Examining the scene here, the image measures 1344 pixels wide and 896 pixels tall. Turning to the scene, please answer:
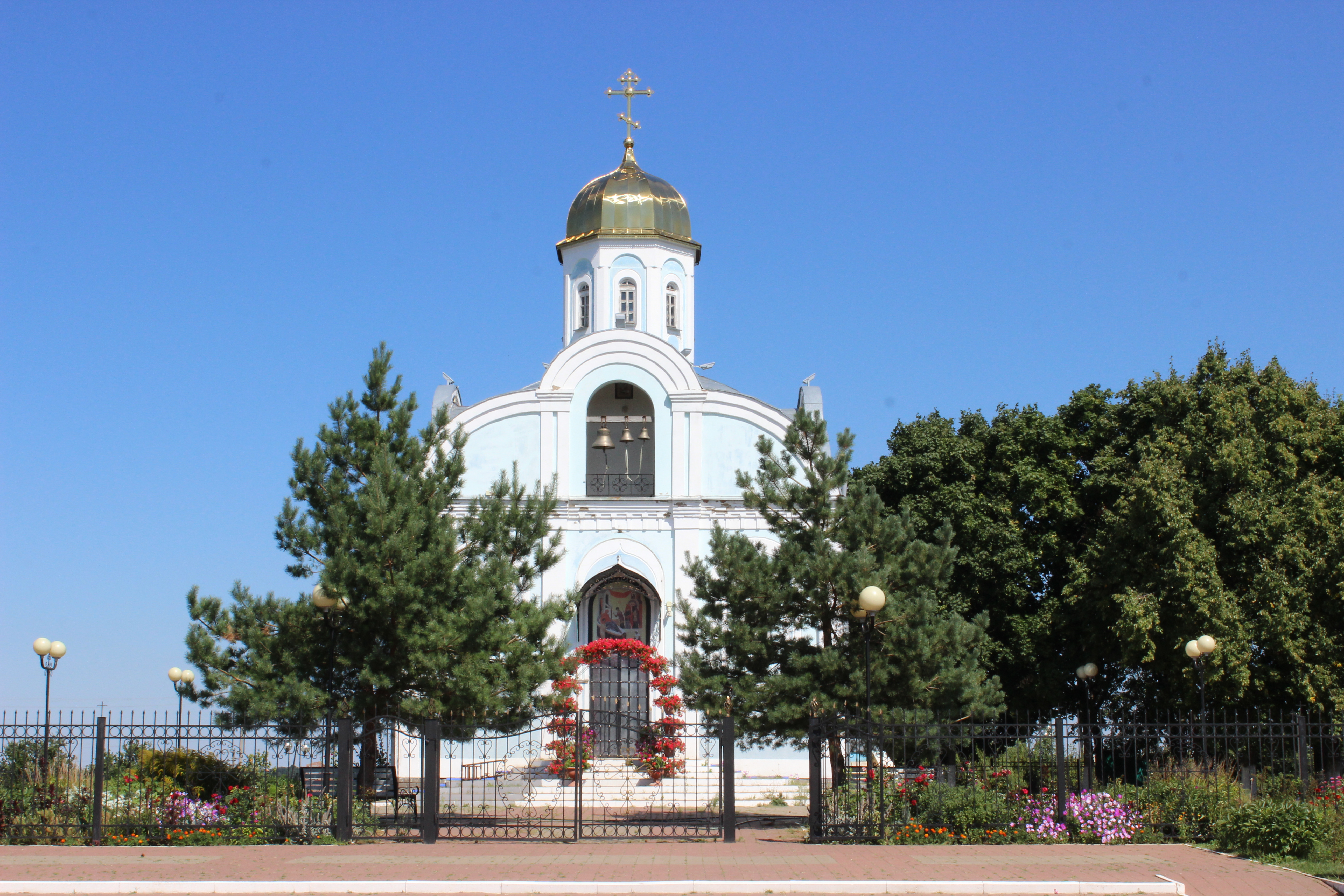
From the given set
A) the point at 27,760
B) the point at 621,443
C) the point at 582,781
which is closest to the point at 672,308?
the point at 621,443

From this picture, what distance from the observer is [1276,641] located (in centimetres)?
2253

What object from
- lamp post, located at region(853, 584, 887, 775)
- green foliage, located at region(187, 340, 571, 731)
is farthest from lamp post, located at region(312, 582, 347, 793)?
lamp post, located at region(853, 584, 887, 775)

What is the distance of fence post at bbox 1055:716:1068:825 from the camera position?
15.9 m

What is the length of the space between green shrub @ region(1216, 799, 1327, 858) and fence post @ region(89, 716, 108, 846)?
14012 millimetres

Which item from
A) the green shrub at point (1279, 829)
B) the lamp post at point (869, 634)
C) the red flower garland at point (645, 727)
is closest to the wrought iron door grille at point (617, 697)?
the red flower garland at point (645, 727)

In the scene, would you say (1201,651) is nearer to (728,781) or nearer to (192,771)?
(728,781)

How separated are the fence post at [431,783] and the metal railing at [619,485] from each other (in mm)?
9969

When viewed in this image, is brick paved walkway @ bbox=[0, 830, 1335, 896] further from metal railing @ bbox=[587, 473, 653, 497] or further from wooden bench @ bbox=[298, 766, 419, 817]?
metal railing @ bbox=[587, 473, 653, 497]

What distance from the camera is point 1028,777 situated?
59.9 ft

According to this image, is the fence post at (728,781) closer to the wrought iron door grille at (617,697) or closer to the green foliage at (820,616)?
the green foliage at (820,616)

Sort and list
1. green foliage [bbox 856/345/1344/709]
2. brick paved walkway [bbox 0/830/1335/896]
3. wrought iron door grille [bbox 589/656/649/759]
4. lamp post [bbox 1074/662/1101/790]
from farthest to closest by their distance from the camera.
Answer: wrought iron door grille [bbox 589/656/649/759]
green foliage [bbox 856/345/1344/709]
lamp post [bbox 1074/662/1101/790]
brick paved walkway [bbox 0/830/1335/896]

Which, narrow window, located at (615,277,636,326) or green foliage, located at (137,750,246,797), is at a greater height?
narrow window, located at (615,277,636,326)

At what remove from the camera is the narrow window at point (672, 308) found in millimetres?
29000

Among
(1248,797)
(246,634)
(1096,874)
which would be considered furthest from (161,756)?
(1248,797)
